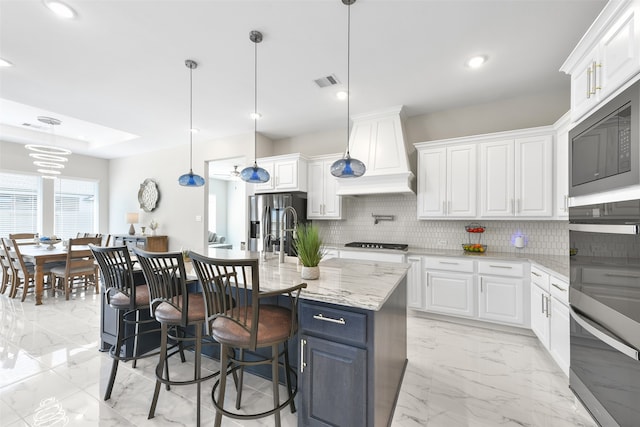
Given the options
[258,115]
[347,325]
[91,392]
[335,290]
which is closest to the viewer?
[347,325]

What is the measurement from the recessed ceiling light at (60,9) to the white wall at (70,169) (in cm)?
582

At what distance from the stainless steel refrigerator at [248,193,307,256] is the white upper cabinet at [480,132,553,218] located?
264cm

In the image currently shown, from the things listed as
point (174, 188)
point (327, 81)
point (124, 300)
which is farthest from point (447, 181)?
point (174, 188)

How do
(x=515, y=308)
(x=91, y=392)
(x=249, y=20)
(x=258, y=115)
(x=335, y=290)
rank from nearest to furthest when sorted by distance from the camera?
(x=335, y=290) → (x=91, y=392) → (x=249, y=20) → (x=515, y=308) → (x=258, y=115)

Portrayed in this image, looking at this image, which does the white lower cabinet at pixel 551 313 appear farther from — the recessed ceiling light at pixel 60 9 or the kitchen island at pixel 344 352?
the recessed ceiling light at pixel 60 9

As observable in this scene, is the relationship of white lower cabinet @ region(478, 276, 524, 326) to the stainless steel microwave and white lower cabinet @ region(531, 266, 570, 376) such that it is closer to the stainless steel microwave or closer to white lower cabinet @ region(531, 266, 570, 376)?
white lower cabinet @ region(531, 266, 570, 376)

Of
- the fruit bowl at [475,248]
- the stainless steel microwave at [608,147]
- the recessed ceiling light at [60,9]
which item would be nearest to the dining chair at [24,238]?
A: the recessed ceiling light at [60,9]

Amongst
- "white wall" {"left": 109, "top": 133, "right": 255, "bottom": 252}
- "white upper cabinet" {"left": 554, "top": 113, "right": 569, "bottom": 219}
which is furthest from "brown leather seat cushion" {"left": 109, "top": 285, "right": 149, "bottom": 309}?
"white upper cabinet" {"left": 554, "top": 113, "right": 569, "bottom": 219}

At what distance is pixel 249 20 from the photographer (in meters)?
2.24

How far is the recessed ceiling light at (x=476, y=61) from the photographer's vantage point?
272cm

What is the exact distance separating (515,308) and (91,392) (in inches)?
160

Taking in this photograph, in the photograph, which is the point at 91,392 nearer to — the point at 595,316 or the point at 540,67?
the point at 595,316

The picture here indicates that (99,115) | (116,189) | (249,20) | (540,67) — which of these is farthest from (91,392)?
(116,189)

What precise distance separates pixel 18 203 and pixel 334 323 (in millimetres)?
8039
